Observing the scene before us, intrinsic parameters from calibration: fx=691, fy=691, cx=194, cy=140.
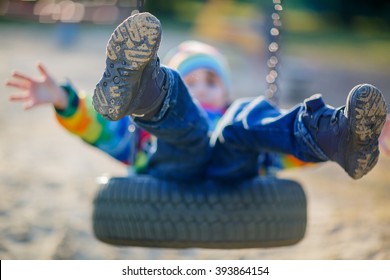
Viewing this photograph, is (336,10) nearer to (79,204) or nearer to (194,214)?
(79,204)

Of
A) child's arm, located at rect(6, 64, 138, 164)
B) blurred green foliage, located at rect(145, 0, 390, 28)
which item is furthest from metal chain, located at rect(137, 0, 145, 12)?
blurred green foliage, located at rect(145, 0, 390, 28)

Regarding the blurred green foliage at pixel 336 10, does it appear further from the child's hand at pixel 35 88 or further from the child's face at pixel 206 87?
the child's hand at pixel 35 88

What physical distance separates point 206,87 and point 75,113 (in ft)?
1.50

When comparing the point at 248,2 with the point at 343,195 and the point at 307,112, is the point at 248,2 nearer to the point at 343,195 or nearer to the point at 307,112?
the point at 343,195

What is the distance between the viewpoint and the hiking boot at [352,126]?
1.38 meters

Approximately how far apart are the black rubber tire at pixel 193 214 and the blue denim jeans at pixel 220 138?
0.17 ft

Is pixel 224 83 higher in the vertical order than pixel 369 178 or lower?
higher

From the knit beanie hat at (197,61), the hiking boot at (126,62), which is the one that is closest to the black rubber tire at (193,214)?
the hiking boot at (126,62)

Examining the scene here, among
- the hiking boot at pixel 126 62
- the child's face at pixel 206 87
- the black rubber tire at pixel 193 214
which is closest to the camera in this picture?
the hiking boot at pixel 126 62

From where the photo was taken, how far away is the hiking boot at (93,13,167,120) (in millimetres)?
1324

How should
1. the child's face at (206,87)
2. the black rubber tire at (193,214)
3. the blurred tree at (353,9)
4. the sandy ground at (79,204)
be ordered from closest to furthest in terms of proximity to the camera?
the black rubber tire at (193,214) < the child's face at (206,87) < the sandy ground at (79,204) < the blurred tree at (353,9)

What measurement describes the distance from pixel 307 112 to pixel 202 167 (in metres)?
0.38

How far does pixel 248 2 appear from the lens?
11.1m
